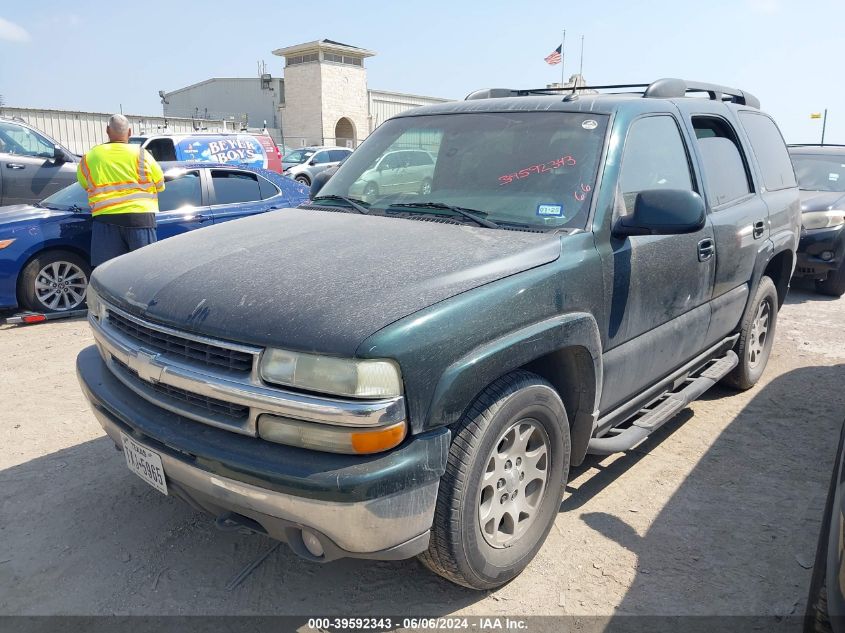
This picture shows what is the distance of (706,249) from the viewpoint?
3.66m

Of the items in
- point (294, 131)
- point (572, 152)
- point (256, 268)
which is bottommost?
point (256, 268)

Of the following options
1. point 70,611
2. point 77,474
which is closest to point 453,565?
point 70,611

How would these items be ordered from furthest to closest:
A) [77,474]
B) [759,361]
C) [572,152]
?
[759,361]
[77,474]
[572,152]

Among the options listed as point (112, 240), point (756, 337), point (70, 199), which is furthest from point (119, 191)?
point (756, 337)

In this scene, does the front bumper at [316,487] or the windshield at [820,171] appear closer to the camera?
the front bumper at [316,487]

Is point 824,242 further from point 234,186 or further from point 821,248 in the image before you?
→ point 234,186

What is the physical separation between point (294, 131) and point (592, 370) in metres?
43.8

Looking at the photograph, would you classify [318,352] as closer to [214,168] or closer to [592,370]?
[592,370]

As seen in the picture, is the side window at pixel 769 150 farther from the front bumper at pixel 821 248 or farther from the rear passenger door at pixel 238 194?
the rear passenger door at pixel 238 194

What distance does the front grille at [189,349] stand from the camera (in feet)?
7.22

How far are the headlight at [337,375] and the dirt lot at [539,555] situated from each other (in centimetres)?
81

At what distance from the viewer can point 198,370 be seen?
7.48 ft

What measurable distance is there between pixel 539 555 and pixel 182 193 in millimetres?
5901

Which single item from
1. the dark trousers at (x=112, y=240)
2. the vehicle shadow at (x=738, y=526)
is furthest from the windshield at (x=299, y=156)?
the vehicle shadow at (x=738, y=526)
